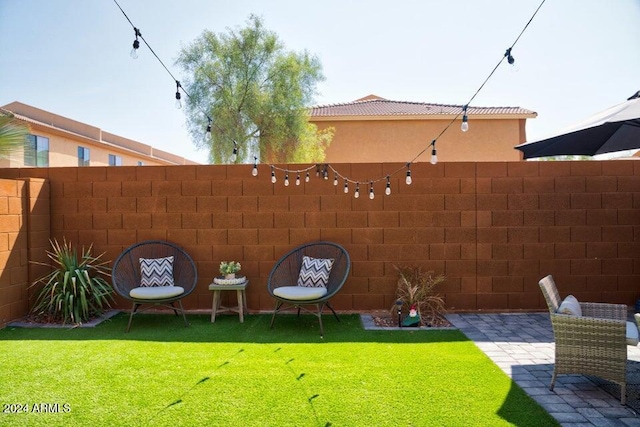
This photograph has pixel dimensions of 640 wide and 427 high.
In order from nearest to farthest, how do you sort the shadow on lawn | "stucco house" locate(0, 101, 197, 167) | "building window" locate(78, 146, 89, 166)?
1. the shadow on lawn
2. "stucco house" locate(0, 101, 197, 167)
3. "building window" locate(78, 146, 89, 166)

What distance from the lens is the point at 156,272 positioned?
4.88 metres

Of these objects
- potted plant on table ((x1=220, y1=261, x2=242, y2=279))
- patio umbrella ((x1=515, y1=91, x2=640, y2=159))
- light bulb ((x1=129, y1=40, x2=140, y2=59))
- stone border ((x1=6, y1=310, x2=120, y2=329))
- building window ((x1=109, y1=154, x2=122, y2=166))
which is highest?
building window ((x1=109, y1=154, x2=122, y2=166))

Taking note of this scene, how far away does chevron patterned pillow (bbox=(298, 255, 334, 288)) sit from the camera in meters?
4.75

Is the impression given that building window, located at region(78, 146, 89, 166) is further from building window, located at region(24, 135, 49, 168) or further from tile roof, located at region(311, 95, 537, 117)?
tile roof, located at region(311, 95, 537, 117)

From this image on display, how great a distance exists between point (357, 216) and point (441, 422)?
3.00 m

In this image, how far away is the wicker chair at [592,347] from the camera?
2.65 meters

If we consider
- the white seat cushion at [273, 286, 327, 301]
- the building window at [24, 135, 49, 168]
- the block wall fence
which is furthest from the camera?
the building window at [24, 135, 49, 168]

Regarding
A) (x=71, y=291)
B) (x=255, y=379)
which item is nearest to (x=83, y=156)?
(x=71, y=291)

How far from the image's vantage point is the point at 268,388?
2889 mm

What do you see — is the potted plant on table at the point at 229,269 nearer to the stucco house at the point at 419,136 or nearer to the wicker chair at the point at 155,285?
the wicker chair at the point at 155,285

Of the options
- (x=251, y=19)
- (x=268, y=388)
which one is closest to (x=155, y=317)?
(x=268, y=388)

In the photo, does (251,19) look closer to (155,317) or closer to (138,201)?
(138,201)

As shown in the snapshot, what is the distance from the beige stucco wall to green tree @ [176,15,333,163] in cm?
118

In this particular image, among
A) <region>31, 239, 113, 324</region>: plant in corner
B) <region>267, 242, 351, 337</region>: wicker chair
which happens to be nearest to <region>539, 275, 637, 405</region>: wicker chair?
<region>267, 242, 351, 337</region>: wicker chair
